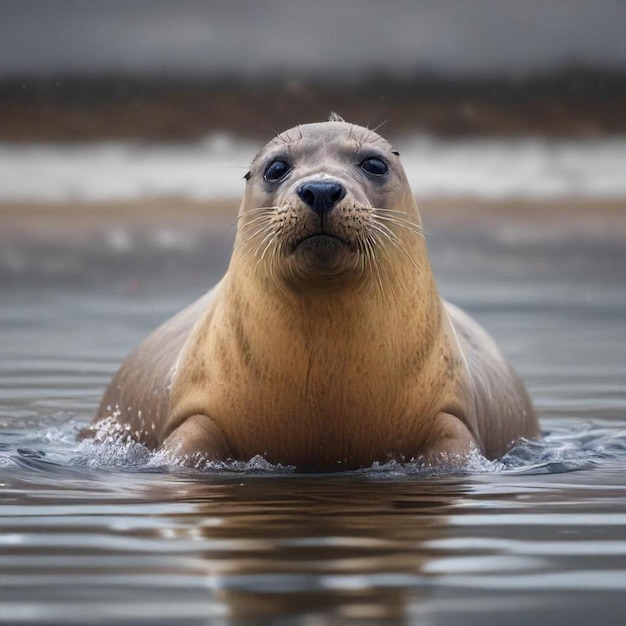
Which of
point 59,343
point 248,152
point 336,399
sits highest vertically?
point 248,152

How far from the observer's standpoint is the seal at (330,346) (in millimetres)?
8836

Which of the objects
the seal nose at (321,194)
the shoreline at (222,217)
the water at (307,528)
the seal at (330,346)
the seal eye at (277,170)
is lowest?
the water at (307,528)

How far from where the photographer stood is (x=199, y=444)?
901 cm

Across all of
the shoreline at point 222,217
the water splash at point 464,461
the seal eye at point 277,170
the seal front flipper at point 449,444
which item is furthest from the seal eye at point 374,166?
A: the shoreline at point 222,217

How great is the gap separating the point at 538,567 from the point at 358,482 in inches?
88.3

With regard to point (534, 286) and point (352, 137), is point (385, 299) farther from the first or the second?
point (534, 286)

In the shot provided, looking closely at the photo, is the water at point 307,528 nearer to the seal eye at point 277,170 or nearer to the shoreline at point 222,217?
the seal eye at point 277,170

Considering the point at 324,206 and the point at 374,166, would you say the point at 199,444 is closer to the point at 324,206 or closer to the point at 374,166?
the point at 324,206

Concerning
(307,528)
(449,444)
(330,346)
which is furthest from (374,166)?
(307,528)

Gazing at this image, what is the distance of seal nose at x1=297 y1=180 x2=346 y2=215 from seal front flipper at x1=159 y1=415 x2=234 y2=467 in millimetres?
1334

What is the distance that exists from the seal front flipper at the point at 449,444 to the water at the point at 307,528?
0.09 meters

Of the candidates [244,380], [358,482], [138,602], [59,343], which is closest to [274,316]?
[244,380]

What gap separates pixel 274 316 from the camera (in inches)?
352

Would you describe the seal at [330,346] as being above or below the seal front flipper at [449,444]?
above
